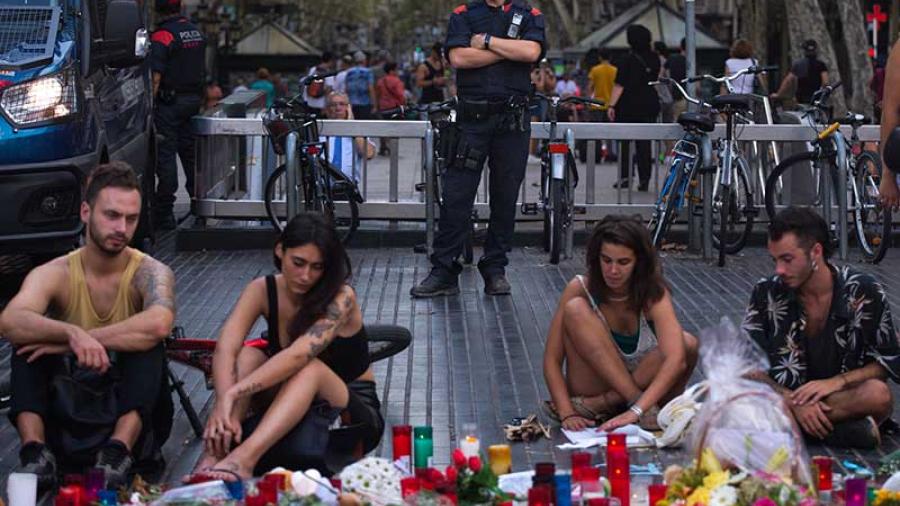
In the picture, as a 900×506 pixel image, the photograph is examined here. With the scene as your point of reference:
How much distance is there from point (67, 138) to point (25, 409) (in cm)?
407

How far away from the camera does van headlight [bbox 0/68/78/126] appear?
392 inches

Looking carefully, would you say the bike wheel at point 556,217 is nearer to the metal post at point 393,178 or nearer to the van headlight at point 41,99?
the metal post at point 393,178

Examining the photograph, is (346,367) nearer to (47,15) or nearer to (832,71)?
(47,15)

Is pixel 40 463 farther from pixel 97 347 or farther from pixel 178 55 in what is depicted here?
pixel 178 55

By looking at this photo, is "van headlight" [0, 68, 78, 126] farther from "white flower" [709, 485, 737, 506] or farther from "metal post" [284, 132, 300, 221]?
"white flower" [709, 485, 737, 506]

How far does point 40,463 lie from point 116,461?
0.25 m

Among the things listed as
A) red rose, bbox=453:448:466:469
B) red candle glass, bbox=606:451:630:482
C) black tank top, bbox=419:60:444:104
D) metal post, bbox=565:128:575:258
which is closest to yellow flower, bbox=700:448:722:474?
red candle glass, bbox=606:451:630:482

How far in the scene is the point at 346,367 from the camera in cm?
670

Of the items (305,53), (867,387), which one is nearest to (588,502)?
(867,387)

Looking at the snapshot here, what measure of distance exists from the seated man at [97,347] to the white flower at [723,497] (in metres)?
2.11

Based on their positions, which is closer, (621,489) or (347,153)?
(621,489)

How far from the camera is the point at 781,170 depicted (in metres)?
13.5

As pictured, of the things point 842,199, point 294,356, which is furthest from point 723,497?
point 842,199

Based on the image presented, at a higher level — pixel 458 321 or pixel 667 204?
pixel 667 204
